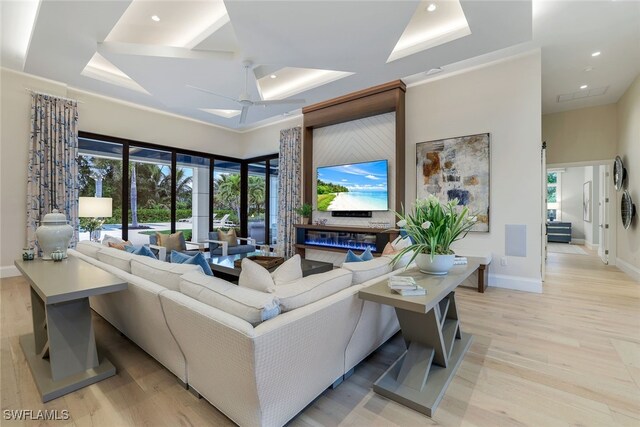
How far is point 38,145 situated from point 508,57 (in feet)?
23.8

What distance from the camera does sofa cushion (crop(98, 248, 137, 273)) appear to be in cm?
240

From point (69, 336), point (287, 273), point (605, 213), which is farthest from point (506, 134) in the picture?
point (69, 336)

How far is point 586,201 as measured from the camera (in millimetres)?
8555

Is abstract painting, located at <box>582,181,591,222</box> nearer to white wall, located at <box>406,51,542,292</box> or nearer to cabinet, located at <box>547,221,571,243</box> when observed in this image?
cabinet, located at <box>547,221,571,243</box>

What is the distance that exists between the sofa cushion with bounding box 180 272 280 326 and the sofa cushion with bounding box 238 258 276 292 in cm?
8

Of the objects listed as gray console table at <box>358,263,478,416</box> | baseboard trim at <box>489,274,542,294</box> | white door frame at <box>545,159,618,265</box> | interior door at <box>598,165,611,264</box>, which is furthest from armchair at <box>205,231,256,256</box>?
interior door at <box>598,165,611,264</box>

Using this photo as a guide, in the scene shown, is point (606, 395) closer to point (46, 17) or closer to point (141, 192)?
point (46, 17)

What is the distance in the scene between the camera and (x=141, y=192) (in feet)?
19.8

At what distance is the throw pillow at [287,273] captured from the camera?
5.95 ft

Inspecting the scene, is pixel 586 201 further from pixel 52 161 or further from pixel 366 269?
pixel 52 161

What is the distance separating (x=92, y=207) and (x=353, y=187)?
13.9 feet

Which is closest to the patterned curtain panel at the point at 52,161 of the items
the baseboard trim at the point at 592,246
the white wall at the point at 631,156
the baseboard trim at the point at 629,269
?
the white wall at the point at 631,156

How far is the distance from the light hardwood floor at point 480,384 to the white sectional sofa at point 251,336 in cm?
12

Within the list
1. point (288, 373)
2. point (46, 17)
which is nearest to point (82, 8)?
point (46, 17)
